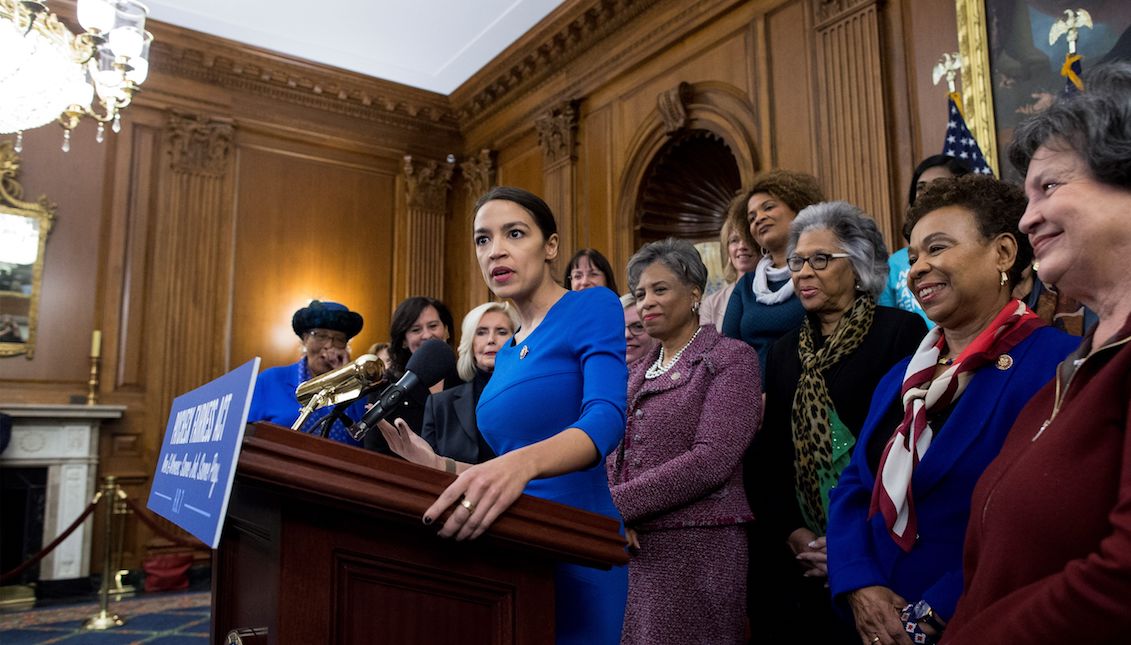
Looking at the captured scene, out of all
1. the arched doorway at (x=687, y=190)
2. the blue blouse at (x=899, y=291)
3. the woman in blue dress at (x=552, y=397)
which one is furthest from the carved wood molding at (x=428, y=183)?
the woman in blue dress at (x=552, y=397)

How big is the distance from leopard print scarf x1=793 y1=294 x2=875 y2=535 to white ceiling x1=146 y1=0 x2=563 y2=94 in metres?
5.16

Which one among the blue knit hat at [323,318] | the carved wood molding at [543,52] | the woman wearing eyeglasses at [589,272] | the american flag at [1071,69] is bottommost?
the blue knit hat at [323,318]

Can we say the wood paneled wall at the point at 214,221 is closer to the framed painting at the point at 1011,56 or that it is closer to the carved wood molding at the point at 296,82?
the carved wood molding at the point at 296,82

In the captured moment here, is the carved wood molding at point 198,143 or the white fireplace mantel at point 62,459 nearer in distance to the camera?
the white fireplace mantel at point 62,459

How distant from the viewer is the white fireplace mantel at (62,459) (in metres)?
5.70

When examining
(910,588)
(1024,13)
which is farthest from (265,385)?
(1024,13)

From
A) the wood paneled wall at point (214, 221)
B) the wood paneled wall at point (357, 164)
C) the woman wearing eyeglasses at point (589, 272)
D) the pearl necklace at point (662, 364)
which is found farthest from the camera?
the wood paneled wall at point (214, 221)

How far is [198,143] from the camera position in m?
6.90

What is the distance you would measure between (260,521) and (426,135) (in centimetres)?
744

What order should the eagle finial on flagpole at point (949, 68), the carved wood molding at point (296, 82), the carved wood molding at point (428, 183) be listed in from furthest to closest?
the carved wood molding at point (428, 183)
the carved wood molding at point (296, 82)
the eagle finial on flagpole at point (949, 68)

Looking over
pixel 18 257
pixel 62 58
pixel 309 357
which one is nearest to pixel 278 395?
pixel 309 357

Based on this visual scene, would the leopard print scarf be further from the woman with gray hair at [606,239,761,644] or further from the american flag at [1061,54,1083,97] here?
the american flag at [1061,54,1083,97]

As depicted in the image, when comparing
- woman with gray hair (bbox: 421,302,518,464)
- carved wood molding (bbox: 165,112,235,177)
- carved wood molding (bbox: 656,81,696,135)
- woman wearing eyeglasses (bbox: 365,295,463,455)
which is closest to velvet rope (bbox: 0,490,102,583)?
woman wearing eyeglasses (bbox: 365,295,463,455)

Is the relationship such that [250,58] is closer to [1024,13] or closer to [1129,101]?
[1024,13]
